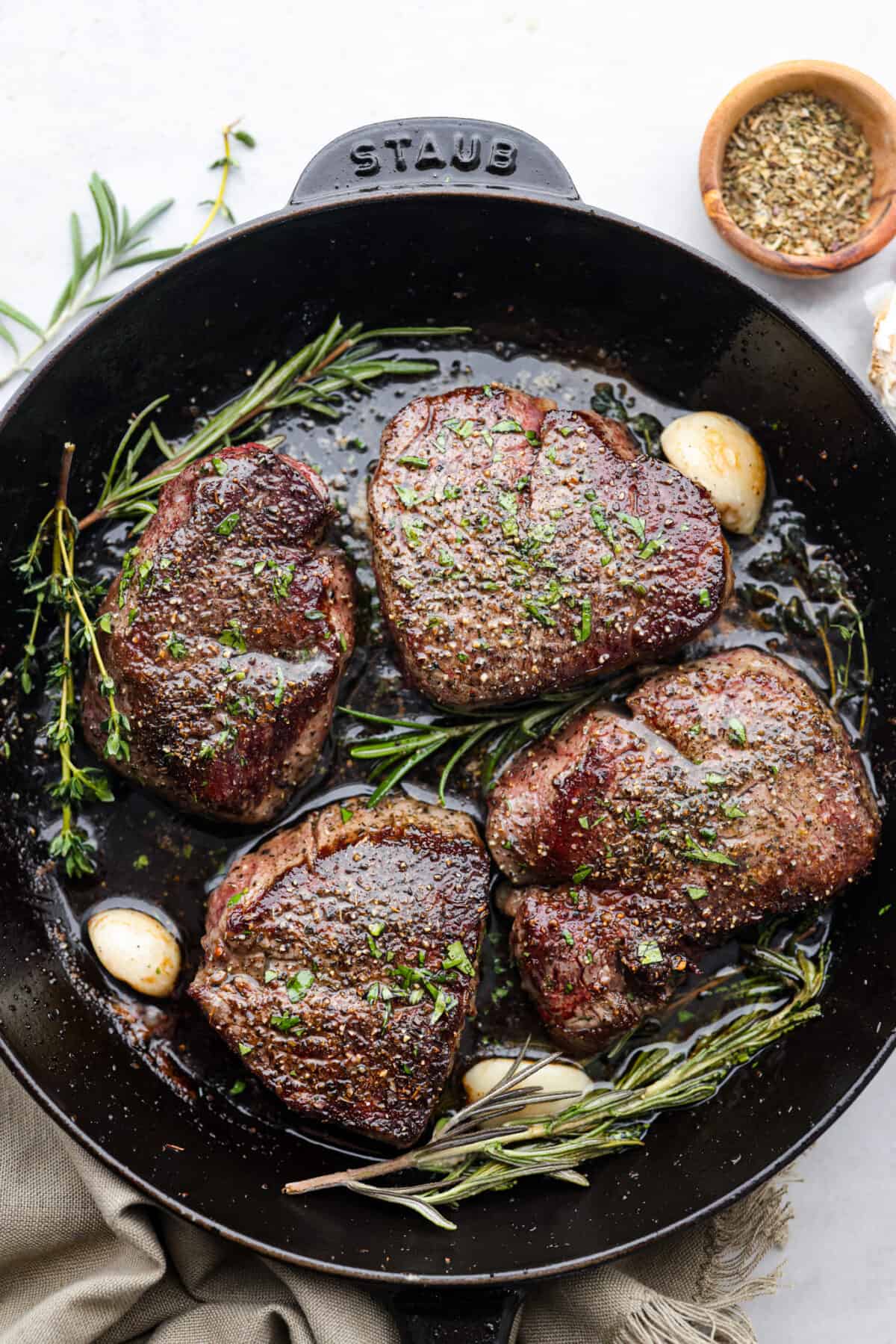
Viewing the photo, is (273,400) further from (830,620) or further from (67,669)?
(830,620)

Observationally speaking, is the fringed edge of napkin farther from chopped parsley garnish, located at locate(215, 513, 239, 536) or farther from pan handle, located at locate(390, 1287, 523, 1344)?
chopped parsley garnish, located at locate(215, 513, 239, 536)

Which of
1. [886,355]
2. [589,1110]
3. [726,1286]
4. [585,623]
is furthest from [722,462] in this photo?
[726,1286]

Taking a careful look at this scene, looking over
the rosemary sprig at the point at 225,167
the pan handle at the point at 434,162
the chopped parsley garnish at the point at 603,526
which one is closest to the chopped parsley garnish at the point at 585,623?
the chopped parsley garnish at the point at 603,526

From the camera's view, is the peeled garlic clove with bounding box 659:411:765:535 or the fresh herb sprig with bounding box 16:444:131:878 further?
the peeled garlic clove with bounding box 659:411:765:535

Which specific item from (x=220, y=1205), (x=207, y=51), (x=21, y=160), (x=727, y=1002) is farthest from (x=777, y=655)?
(x=21, y=160)

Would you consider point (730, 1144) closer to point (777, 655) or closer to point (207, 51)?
point (777, 655)

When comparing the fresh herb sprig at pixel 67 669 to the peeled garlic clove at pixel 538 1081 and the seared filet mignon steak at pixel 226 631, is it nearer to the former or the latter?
the seared filet mignon steak at pixel 226 631

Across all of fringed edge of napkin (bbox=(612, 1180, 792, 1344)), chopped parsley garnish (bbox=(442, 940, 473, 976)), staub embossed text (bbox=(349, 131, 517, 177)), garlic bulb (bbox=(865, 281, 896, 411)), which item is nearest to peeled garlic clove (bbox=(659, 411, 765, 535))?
garlic bulb (bbox=(865, 281, 896, 411))

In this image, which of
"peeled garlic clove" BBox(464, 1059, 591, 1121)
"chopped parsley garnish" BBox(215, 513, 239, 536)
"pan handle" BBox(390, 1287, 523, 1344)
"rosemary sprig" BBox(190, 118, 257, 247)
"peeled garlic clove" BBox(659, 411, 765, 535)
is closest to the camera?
"pan handle" BBox(390, 1287, 523, 1344)
